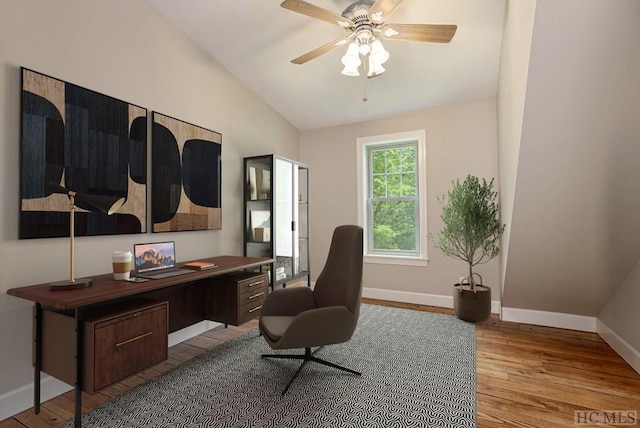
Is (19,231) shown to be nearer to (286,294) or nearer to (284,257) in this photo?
(286,294)

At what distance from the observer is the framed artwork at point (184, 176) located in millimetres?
2664

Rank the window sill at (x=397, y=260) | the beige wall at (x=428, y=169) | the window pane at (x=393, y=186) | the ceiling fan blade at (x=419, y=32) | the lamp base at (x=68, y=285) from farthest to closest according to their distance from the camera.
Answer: the window pane at (x=393, y=186) → the window sill at (x=397, y=260) → the beige wall at (x=428, y=169) → the ceiling fan blade at (x=419, y=32) → the lamp base at (x=68, y=285)

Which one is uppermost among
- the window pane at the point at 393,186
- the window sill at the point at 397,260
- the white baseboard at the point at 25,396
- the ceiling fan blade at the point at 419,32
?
the ceiling fan blade at the point at 419,32

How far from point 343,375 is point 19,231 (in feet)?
7.34

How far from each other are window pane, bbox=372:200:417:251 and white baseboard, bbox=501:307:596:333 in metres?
1.26

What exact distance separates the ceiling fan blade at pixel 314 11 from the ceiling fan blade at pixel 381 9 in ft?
0.59

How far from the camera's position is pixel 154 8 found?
8.56ft

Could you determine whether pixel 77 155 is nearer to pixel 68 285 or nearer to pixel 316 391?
pixel 68 285

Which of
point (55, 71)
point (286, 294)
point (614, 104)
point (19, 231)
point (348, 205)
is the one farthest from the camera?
point (348, 205)

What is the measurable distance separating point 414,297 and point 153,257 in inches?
119

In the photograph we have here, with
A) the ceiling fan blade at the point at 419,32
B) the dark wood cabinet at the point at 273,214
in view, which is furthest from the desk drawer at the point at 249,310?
the ceiling fan blade at the point at 419,32

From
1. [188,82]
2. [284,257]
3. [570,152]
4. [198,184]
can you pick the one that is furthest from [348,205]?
[570,152]

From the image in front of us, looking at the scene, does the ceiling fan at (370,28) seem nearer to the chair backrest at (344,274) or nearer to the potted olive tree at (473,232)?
the chair backrest at (344,274)

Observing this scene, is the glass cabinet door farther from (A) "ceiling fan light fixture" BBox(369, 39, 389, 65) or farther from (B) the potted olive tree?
(B) the potted olive tree
